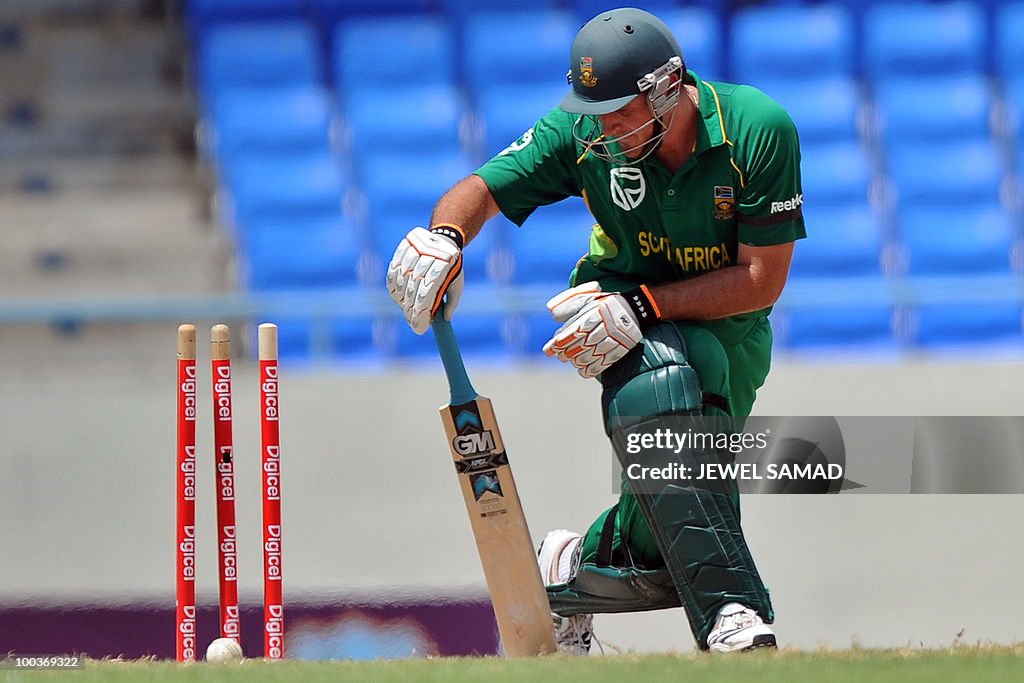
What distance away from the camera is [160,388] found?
18.9ft

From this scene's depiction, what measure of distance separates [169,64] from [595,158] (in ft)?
19.0

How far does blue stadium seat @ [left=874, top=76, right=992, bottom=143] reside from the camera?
27.9ft

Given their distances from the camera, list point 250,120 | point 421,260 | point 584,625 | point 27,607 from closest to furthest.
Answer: point 421,260 → point 584,625 → point 27,607 → point 250,120

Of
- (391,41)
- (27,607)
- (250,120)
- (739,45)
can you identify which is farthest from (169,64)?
(27,607)

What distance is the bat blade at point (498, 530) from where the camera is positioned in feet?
10.8

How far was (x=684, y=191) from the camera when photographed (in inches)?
132

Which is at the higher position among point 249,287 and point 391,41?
point 391,41

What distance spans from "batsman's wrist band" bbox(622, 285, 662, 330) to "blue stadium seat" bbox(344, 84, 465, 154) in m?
5.19

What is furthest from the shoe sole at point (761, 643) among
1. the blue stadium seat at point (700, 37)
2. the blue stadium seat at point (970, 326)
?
the blue stadium seat at point (700, 37)

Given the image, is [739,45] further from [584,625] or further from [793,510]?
[584,625]

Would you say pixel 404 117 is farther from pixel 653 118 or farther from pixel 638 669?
pixel 638 669

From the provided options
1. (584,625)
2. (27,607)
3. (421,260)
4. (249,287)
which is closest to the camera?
(421,260)

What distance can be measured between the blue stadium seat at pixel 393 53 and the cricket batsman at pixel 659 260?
522cm

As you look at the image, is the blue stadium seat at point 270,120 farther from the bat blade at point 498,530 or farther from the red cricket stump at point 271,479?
the bat blade at point 498,530
